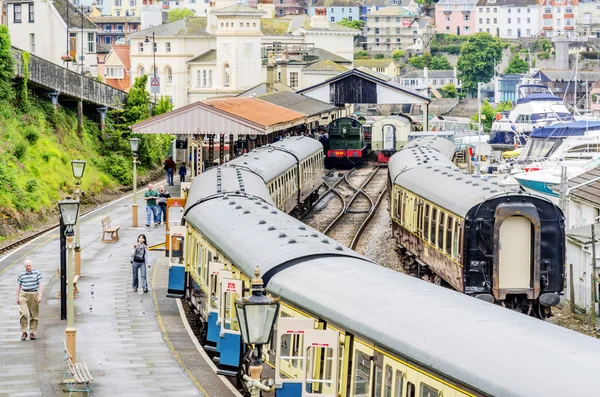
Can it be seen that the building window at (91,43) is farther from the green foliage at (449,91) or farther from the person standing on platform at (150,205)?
the green foliage at (449,91)

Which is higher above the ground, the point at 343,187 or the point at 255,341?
the point at 255,341

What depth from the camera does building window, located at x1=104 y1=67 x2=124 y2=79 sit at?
118m

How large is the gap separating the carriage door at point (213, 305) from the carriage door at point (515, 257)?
5.50 m

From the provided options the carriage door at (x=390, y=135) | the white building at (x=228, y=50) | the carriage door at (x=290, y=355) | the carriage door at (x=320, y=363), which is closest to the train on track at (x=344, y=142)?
the carriage door at (x=390, y=135)

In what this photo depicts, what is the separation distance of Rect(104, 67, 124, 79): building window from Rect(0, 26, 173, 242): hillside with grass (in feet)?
192

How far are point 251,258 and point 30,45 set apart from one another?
53.9 metres

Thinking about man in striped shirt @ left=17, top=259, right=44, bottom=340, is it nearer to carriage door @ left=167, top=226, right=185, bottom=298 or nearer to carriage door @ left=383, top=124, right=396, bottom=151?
carriage door @ left=167, top=226, right=185, bottom=298

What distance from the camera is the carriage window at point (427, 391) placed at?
41.3ft

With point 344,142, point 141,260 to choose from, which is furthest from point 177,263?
point 344,142

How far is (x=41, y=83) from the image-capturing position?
49594 mm

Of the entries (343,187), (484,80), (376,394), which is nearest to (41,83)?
(343,187)

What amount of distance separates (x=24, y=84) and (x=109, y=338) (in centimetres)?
2634

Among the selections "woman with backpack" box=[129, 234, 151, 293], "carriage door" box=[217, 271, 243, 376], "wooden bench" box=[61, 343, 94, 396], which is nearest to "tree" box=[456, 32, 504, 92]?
"woman with backpack" box=[129, 234, 151, 293]

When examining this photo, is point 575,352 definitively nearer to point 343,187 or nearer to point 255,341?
point 255,341
